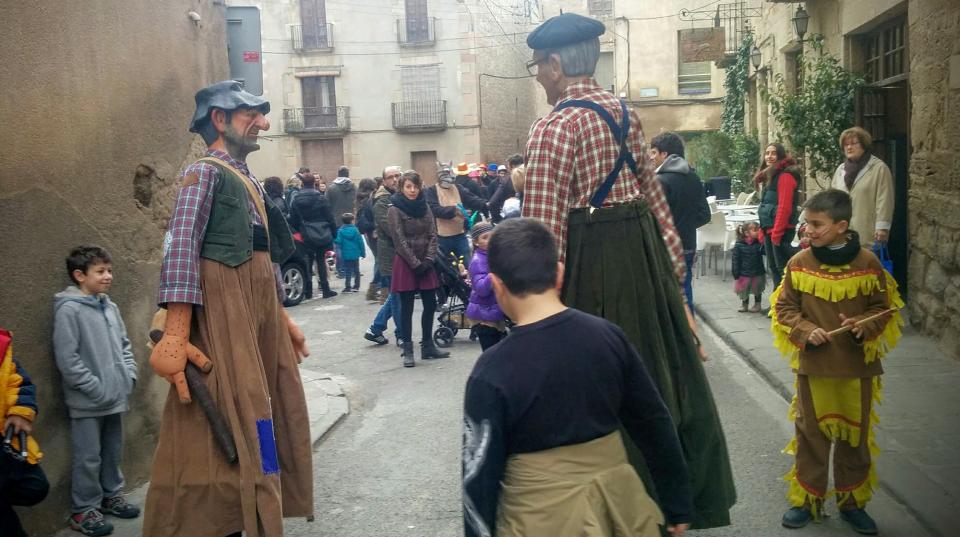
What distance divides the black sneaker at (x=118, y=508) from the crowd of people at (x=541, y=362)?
0.01m

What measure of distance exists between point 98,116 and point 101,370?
56.0 inches

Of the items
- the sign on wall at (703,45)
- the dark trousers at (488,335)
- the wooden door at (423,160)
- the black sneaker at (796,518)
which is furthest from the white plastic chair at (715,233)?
the wooden door at (423,160)

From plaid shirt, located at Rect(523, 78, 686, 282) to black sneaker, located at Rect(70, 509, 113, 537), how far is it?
9.26 feet

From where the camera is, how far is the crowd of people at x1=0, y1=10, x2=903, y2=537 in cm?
259

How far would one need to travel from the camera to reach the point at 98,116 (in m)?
5.42

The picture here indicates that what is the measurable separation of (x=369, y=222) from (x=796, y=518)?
11237mm

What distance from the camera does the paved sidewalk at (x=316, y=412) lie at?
198 inches

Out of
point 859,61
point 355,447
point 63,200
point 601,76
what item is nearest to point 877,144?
point 859,61

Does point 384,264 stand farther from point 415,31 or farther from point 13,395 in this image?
point 415,31

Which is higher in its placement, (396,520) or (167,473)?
(167,473)

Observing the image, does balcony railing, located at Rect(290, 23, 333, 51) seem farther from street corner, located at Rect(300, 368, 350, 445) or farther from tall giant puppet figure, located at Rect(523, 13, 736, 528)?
tall giant puppet figure, located at Rect(523, 13, 736, 528)

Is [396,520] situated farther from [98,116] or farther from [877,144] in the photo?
[877,144]

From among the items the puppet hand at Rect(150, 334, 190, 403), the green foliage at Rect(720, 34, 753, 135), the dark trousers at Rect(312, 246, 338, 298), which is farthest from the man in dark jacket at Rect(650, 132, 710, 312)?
the green foliage at Rect(720, 34, 753, 135)

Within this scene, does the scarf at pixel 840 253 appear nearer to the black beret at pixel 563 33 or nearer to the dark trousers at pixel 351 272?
the black beret at pixel 563 33
